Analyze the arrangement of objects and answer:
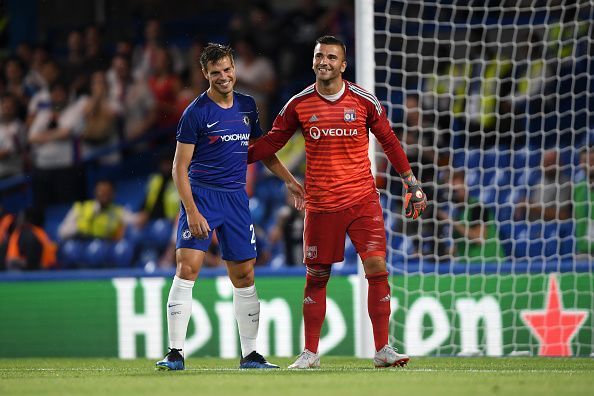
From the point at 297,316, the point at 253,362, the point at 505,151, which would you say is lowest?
the point at 297,316

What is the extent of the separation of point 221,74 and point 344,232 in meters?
1.19

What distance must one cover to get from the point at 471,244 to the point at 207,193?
3657 millimetres

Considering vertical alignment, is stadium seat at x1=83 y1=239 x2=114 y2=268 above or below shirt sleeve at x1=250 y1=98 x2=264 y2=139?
below

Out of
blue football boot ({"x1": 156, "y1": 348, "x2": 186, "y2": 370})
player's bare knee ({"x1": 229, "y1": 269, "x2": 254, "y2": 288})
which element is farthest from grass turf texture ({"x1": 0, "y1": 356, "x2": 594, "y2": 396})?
player's bare knee ({"x1": 229, "y1": 269, "x2": 254, "y2": 288})

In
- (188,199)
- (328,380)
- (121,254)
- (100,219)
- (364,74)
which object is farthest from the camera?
(100,219)

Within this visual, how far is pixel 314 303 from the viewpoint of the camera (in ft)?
22.7

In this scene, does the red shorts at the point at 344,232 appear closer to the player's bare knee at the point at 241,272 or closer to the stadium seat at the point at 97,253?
the player's bare knee at the point at 241,272

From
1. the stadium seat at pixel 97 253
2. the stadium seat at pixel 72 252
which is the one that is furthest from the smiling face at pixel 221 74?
the stadium seat at pixel 72 252

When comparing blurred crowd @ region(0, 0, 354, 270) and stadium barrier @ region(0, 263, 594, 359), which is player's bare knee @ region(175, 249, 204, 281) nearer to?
stadium barrier @ region(0, 263, 594, 359)

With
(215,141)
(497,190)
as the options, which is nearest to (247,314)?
(215,141)

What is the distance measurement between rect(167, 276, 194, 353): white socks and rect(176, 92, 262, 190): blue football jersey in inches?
23.9

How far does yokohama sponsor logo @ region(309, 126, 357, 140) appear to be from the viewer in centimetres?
678

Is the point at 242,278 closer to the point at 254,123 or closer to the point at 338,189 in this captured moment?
the point at 338,189

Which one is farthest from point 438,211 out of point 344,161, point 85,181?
point 85,181
